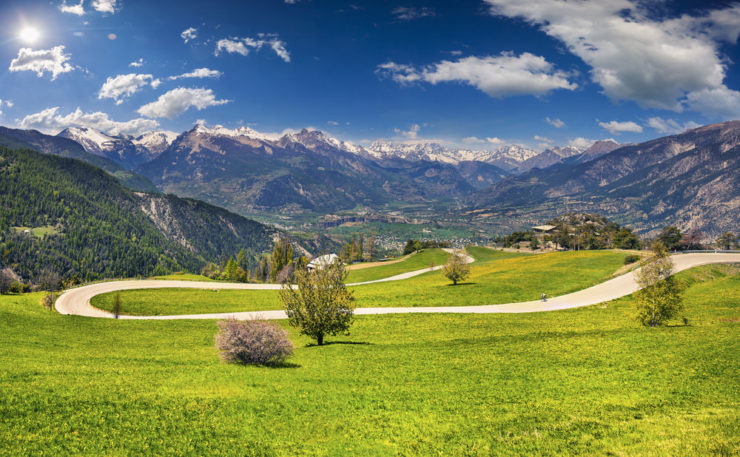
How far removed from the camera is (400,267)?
139 meters

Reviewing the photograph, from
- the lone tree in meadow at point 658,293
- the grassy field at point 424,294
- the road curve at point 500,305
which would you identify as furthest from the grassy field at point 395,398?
the grassy field at point 424,294

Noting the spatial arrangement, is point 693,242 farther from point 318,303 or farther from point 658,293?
point 318,303

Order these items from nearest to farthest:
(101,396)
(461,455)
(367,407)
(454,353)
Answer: (461,455) < (101,396) < (367,407) < (454,353)

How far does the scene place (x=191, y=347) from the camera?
1511 inches

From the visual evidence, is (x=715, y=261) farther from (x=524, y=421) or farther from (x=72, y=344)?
(x=72, y=344)

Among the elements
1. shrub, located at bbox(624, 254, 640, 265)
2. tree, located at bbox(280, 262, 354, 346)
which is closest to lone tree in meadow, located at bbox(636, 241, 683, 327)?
tree, located at bbox(280, 262, 354, 346)

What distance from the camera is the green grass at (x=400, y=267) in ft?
404

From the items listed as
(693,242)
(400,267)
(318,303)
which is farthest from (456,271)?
(693,242)

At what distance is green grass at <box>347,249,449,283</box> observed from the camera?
404ft

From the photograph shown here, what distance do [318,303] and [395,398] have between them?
17696mm

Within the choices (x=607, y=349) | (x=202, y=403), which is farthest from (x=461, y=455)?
(x=607, y=349)

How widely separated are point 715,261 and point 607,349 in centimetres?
7128

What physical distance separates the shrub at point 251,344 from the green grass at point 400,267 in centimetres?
9113

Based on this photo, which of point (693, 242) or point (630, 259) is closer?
point (630, 259)
